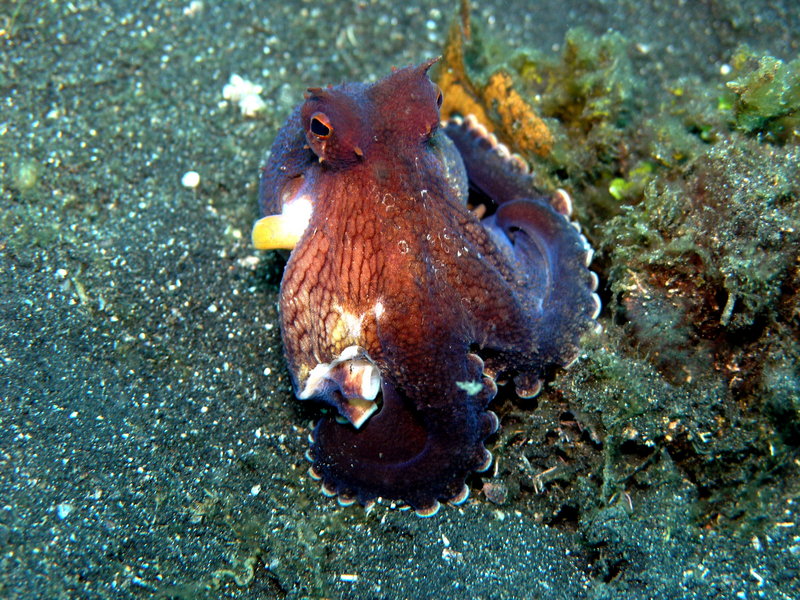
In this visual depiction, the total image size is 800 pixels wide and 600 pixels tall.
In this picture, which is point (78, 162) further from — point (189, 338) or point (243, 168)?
point (189, 338)

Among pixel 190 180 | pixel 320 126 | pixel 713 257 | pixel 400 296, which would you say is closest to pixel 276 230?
pixel 320 126

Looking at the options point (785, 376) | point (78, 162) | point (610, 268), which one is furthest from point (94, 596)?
point (785, 376)

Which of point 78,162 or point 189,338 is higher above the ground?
point 78,162

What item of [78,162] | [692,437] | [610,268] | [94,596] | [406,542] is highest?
[610,268]

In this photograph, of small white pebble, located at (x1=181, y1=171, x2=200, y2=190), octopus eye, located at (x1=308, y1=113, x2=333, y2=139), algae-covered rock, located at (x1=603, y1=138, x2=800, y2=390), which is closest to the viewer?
octopus eye, located at (x1=308, y1=113, x2=333, y2=139)

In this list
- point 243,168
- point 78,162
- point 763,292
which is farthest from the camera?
point 243,168

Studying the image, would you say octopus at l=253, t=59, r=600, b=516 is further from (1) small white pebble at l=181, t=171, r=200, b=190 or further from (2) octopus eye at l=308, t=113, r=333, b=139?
(1) small white pebble at l=181, t=171, r=200, b=190

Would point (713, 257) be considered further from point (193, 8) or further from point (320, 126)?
point (193, 8)

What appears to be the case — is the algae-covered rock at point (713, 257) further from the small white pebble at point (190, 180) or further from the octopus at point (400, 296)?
the small white pebble at point (190, 180)

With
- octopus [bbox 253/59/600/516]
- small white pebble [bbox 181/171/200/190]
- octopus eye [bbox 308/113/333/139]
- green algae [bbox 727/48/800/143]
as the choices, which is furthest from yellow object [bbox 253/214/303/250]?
green algae [bbox 727/48/800/143]

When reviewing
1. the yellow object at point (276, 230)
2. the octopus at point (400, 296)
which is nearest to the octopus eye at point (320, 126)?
the octopus at point (400, 296)
